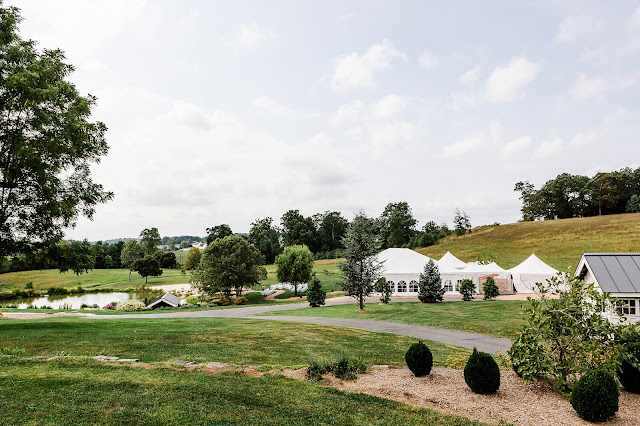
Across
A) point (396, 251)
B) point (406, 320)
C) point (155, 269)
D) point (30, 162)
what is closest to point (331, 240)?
point (155, 269)

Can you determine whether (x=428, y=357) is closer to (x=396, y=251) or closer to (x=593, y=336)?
(x=593, y=336)

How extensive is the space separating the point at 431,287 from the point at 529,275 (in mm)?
13691

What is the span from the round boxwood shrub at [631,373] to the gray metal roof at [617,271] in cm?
792

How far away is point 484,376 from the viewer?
756 centimetres

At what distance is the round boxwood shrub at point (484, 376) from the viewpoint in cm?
753

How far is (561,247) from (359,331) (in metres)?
55.0

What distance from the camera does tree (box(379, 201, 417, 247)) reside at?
9738cm

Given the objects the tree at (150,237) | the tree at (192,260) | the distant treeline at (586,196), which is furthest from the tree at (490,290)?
the tree at (150,237)

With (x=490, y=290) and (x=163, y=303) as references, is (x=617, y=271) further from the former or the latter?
(x=163, y=303)

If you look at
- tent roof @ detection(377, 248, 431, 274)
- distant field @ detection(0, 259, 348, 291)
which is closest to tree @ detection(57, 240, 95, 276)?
tent roof @ detection(377, 248, 431, 274)

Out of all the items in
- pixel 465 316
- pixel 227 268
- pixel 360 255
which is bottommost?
pixel 465 316

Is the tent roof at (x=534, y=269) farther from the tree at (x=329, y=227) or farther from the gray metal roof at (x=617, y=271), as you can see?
the tree at (x=329, y=227)

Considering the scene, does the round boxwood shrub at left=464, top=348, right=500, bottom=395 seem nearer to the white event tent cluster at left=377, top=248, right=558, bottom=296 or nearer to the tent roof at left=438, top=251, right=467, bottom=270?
the white event tent cluster at left=377, top=248, right=558, bottom=296

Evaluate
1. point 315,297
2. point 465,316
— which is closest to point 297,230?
point 315,297
